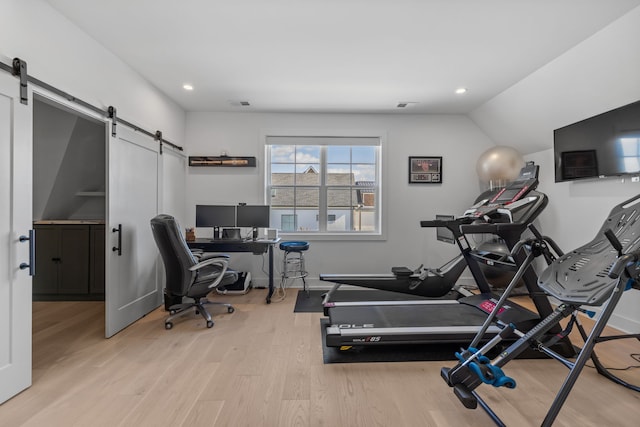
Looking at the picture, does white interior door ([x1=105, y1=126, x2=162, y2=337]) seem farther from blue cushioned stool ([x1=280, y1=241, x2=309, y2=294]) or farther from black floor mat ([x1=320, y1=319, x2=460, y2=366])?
black floor mat ([x1=320, y1=319, x2=460, y2=366])

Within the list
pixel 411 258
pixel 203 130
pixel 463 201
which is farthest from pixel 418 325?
pixel 203 130

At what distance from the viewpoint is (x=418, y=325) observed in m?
2.56

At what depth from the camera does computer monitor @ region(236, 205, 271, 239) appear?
13.8ft

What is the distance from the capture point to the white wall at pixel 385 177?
4562 mm

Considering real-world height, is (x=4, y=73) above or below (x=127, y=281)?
above

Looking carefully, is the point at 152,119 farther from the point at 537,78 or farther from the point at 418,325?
the point at 537,78

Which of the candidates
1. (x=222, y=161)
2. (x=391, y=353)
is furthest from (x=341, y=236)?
(x=391, y=353)

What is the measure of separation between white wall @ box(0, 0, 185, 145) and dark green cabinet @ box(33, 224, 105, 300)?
1650 mm

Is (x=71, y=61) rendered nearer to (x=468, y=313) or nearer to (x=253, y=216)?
(x=253, y=216)

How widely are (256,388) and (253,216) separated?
8.32ft

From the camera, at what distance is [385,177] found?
4.63 m

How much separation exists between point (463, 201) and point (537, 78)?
1895 millimetres

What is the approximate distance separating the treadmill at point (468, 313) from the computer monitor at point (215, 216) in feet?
6.75

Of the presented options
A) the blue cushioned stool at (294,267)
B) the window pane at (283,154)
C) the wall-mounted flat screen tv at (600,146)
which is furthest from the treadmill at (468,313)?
the window pane at (283,154)
